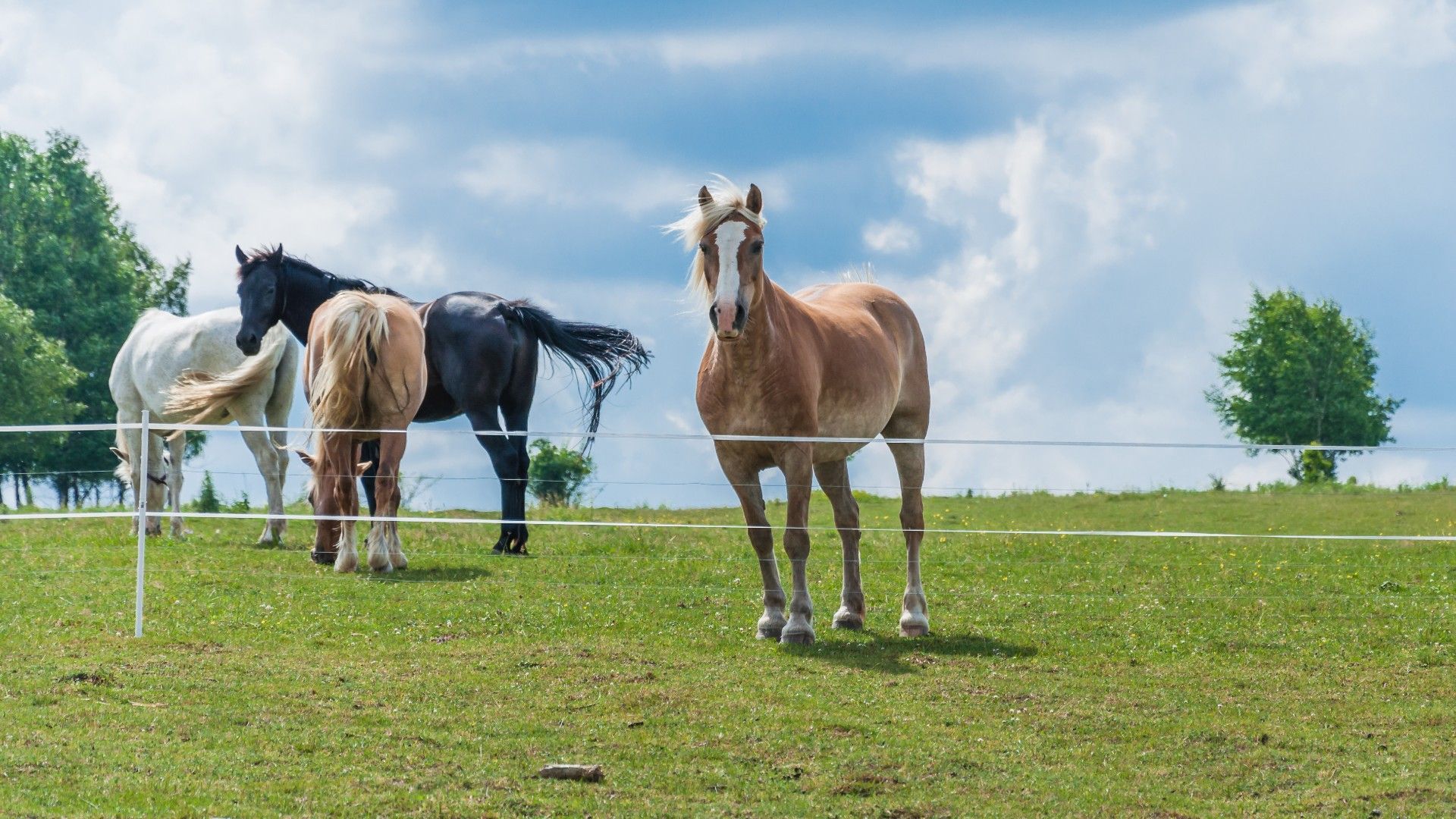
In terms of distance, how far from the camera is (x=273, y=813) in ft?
16.5

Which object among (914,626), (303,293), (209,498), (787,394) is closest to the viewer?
(787,394)

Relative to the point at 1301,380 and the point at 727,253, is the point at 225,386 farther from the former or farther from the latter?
the point at 1301,380

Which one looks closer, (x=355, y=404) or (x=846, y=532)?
(x=846, y=532)

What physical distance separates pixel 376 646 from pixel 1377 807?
578cm

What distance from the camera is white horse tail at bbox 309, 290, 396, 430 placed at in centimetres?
1112

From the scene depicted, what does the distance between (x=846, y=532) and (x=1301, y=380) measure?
44038 millimetres

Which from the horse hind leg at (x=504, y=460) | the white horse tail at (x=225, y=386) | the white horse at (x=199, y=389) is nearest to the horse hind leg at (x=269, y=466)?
the white horse at (x=199, y=389)

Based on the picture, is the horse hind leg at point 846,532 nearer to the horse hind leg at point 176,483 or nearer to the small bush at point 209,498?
the horse hind leg at point 176,483

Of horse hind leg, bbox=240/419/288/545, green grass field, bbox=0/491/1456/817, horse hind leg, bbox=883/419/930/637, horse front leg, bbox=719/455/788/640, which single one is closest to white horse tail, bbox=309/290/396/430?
green grass field, bbox=0/491/1456/817

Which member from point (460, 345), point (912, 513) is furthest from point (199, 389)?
point (912, 513)

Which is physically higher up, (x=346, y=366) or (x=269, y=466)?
(x=346, y=366)

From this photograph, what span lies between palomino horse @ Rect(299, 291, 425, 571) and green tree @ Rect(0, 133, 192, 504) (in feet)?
73.5

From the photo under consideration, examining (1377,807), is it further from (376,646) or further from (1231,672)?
(376,646)

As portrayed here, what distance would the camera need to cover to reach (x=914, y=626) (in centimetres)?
894
